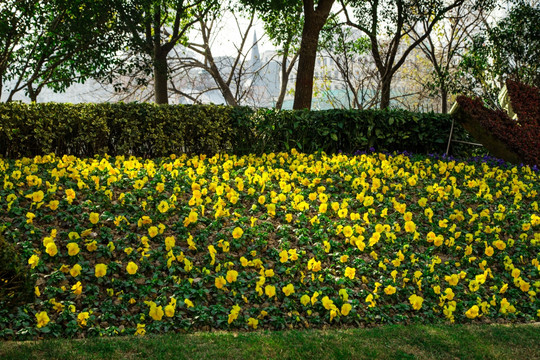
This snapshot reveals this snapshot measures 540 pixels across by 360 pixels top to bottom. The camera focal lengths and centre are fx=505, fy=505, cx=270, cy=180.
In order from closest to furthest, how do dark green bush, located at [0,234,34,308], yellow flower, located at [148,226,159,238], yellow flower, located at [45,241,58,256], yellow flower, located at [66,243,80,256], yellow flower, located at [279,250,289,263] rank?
dark green bush, located at [0,234,34,308], yellow flower, located at [45,241,58,256], yellow flower, located at [66,243,80,256], yellow flower, located at [279,250,289,263], yellow flower, located at [148,226,159,238]

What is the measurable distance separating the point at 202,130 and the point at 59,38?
13.7 feet

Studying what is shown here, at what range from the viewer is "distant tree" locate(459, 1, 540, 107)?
12.9 meters

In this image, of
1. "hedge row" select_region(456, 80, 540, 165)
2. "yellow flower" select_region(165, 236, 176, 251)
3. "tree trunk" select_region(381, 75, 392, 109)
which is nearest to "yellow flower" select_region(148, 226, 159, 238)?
"yellow flower" select_region(165, 236, 176, 251)

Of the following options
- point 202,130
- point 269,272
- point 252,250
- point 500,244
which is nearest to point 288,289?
point 269,272

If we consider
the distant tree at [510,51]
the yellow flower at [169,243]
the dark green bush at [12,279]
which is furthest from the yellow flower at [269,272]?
the distant tree at [510,51]

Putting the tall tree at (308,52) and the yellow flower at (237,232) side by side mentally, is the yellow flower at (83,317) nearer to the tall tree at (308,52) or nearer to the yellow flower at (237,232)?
the yellow flower at (237,232)

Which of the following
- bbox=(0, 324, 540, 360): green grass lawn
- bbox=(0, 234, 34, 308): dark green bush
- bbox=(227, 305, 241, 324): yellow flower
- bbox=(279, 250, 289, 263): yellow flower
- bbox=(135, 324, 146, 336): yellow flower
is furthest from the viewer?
bbox=(279, 250, 289, 263): yellow flower

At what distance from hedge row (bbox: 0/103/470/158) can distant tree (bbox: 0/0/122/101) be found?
294cm

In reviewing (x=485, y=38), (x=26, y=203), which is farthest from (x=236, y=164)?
(x=485, y=38)

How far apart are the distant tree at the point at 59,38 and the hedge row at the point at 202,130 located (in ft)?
9.66

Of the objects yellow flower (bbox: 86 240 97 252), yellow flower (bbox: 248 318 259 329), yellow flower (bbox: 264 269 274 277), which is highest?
yellow flower (bbox: 86 240 97 252)

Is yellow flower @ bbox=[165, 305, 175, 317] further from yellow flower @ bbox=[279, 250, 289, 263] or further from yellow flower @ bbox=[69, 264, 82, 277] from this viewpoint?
yellow flower @ bbox=[279, 250, 289, 263]

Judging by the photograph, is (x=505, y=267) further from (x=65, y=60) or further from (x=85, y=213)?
(x=65, y=60)

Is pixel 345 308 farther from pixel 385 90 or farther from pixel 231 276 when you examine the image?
pixel 385 90
